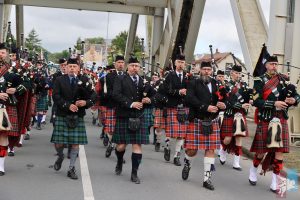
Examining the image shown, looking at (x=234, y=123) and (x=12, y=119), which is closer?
(x=12, y=119)

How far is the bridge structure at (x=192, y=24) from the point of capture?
41.0ft

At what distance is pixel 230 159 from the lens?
10.4m


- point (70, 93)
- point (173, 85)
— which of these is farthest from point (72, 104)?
point (173, 85)

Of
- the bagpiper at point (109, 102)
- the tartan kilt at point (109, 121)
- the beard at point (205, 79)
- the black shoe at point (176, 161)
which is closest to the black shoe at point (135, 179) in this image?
the beard at point (205, 79)

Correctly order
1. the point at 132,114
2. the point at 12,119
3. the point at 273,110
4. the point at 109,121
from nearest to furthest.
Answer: the point at 273,110
the point at 132,114
the point at 12,119
the point at 109,121

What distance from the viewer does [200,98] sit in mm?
7438

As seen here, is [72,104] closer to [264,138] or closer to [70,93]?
[70,93]

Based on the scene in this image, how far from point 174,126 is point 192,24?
12932mm

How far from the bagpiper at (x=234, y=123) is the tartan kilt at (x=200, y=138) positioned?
1402mm

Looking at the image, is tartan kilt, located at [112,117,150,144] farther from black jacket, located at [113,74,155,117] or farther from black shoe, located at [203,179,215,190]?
black shoe, located at [203,179,215,190]

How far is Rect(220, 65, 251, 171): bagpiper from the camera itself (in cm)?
890

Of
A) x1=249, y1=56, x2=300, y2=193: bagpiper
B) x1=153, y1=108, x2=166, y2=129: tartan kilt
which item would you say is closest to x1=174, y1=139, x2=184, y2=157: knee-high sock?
x1=153, y1=108, x2=166, y2=129: tartan kilt

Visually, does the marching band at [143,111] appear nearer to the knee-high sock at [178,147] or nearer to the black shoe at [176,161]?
the black shoe at [176,161]

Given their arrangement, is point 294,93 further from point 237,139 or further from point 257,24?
point 257,24
